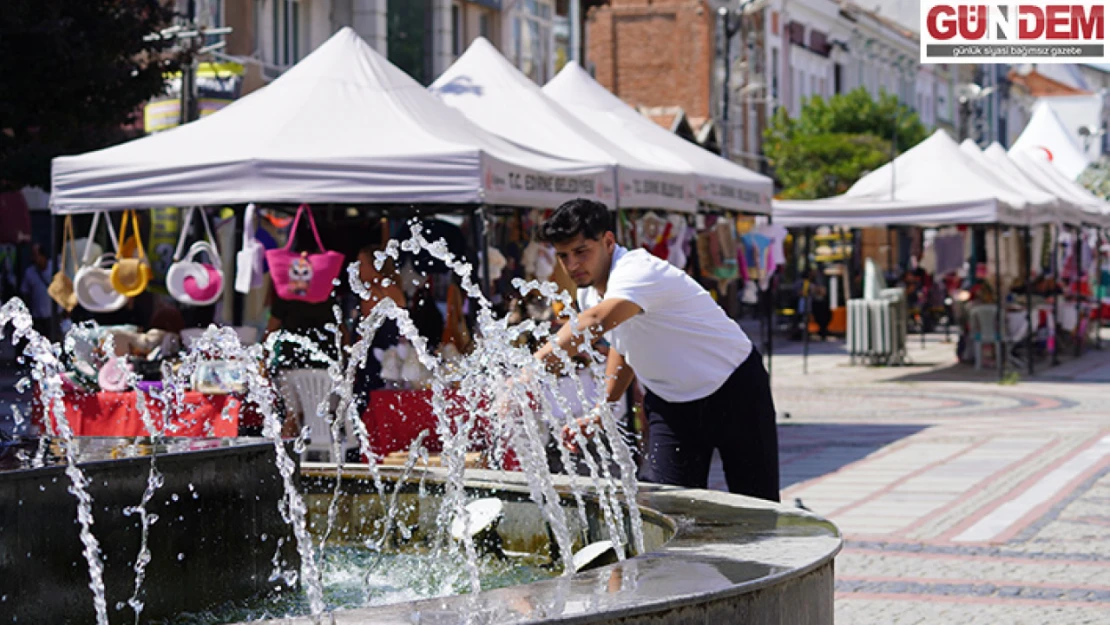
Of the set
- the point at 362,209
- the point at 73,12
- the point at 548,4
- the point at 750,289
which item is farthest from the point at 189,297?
the point at 548,4

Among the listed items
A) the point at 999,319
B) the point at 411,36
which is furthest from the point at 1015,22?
the point at 411,36

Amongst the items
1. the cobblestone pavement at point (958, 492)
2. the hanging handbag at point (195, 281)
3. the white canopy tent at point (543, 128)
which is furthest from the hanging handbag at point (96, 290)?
the cobblestone pavement at point (958, 492)

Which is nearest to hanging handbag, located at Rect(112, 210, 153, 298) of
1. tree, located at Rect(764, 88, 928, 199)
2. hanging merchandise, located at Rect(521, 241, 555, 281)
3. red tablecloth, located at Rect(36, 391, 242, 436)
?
red tablecloth, located at Rect(36, 391, 242, 436)

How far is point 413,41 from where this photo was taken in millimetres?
33312

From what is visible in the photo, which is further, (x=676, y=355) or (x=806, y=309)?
(x=806, y=309)

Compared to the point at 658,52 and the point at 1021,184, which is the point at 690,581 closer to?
the point at 1021,184

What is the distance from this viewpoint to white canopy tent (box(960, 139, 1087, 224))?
22.3m

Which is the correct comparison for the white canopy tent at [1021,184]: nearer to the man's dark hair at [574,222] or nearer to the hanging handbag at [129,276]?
the hanging handbag at [129,276]

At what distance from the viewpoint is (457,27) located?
3538 centimetres

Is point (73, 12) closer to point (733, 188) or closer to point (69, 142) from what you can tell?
point (69, 142)

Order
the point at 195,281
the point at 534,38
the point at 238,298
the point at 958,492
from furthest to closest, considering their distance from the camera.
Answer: the point at 534,38 < the point at 238,298 < the point at 195,281 < the point at 958,492

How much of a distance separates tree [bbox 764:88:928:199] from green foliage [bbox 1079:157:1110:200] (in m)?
4.53

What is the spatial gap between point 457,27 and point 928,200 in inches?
669

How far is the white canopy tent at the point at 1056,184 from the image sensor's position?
82.6 ft
